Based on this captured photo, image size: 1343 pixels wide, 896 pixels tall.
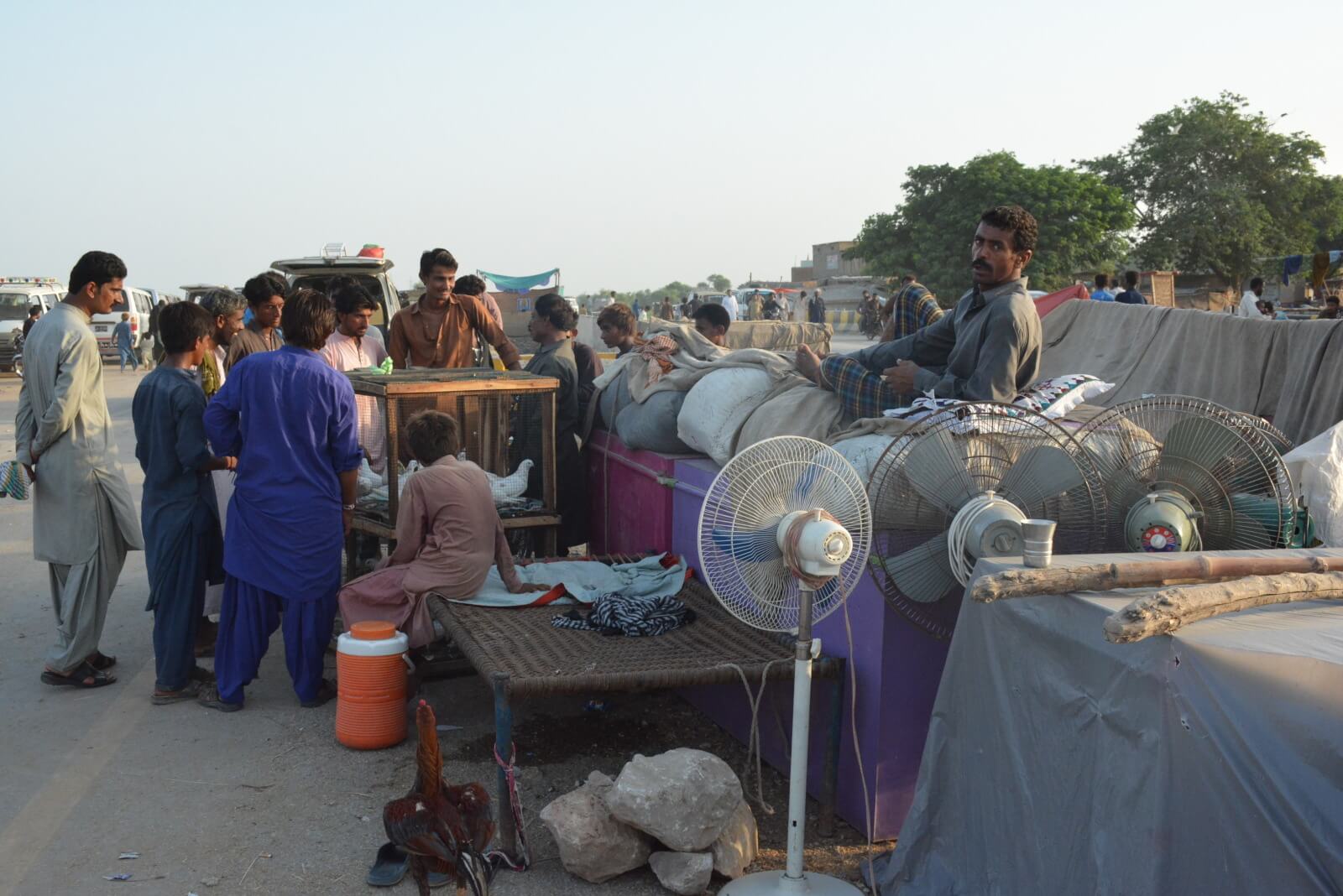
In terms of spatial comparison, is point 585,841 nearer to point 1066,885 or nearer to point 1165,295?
point 1066,885

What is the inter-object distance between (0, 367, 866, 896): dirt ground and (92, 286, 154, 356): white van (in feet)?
81.9

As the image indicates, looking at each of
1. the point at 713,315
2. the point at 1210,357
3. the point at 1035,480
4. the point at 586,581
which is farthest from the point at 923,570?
the point at 1210,357

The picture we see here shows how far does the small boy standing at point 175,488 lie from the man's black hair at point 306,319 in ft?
1.64

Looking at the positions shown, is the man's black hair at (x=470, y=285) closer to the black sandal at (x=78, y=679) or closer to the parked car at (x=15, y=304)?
the black sandal at (x=78, y=679)

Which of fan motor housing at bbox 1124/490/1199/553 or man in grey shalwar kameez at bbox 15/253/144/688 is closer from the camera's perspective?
fan motor housing at bbox 1124/490/1199/553

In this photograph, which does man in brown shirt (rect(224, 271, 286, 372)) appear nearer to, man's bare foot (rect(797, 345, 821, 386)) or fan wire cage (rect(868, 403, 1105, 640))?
man's bare foot (rect(797, 345, 821, 386))

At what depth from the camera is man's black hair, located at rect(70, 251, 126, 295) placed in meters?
5.14

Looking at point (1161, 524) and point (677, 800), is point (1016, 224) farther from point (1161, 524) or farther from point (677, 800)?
point (677, 800)

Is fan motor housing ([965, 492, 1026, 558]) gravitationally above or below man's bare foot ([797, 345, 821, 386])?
below

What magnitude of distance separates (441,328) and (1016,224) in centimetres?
422

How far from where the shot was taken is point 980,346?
13.6ft

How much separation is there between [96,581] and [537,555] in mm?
2183

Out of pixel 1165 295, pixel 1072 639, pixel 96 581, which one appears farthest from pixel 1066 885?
pixel 1165 295

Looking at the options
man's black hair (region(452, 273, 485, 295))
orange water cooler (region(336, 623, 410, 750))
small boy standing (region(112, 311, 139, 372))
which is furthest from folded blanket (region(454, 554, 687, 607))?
small boy standing (region(112, 311, 139, 372))
